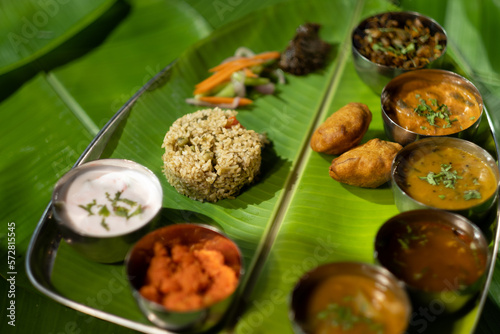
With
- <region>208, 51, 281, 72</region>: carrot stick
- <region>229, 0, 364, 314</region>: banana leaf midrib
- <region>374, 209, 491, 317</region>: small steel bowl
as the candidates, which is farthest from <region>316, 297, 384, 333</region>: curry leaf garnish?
<region>208, 51, 281, 72</region>: carrot stick

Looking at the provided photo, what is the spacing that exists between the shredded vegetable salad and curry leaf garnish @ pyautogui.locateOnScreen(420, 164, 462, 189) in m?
2.09

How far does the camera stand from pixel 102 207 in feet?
12.5

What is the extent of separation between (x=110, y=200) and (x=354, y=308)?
6.47 ft

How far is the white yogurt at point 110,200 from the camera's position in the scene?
3.71m

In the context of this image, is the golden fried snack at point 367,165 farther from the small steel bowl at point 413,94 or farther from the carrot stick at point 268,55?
the carrot stick at point 268,55

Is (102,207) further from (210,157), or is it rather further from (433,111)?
(433,111)

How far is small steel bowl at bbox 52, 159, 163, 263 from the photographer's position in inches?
145

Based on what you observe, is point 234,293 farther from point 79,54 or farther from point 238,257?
point 79,54

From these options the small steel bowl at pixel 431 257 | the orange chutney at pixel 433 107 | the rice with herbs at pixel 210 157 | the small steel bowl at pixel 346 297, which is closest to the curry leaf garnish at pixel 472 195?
the small steel bowl at pixel 431 257

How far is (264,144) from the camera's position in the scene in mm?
4926

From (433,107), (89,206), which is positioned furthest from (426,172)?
(89,206)

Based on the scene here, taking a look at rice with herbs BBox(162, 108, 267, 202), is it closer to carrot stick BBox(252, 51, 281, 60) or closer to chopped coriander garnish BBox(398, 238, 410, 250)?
carrot stick BBox(252, 51, 281, 60)

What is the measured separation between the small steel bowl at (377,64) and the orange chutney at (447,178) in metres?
1.18

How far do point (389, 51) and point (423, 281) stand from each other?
2.74 metres
